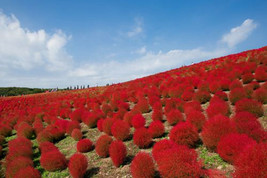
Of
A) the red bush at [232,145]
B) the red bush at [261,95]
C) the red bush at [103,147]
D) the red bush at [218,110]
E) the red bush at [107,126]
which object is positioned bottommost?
the red bush at [103,147]

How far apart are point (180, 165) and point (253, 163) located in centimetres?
113

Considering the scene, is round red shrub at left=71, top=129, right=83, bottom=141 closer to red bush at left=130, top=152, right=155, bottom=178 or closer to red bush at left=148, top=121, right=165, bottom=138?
red bush at left=148, top=121, right=165, bottom=138

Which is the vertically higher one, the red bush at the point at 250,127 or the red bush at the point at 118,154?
the red bush at the point at 250,127

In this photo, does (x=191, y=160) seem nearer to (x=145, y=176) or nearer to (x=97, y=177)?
(x=145, y=176)

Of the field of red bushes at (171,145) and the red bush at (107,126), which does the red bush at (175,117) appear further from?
the red bush at (107,126)

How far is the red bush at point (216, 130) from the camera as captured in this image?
3.74 metres

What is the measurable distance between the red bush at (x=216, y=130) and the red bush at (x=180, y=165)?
1.01 meters

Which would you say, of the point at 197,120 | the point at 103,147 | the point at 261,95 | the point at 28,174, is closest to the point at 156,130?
the point at 197,120

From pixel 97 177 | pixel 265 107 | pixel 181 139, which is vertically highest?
pixel 265 107

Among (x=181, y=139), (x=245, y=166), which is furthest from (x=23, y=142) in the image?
(x=245, y=166)

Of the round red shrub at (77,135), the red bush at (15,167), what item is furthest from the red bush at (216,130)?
the red bush at (15,167)

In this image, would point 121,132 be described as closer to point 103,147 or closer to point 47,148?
point 103,147

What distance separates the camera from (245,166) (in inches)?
95.9

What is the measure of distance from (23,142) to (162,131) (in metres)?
5.78
